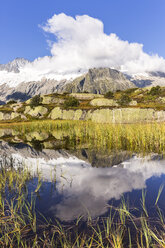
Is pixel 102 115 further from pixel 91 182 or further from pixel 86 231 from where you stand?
pixel 86 231

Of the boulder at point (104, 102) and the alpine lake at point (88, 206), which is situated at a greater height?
the boulder at point (104, 102)

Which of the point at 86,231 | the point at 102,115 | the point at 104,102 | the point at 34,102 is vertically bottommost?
the point at 86,231

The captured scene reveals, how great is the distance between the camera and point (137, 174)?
23.9 ft

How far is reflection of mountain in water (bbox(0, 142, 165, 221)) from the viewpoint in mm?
4754

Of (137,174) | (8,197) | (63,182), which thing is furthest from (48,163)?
(137,174)

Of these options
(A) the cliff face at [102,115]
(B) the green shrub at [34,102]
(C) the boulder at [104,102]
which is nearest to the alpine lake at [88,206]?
(A) the cliff face at [102,115]

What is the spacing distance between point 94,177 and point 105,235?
3.49 meters

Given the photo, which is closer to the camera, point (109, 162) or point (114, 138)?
point (109, 162)

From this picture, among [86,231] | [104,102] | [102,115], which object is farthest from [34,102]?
[86,231]

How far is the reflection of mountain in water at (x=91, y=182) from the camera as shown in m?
4.75

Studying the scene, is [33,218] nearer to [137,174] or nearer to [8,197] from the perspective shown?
[8,197]

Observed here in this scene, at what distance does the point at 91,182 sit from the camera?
6574mm

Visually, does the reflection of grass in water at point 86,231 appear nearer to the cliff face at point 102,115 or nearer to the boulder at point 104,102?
the cliff face at point 102,115

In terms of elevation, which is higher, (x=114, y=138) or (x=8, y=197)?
(x=114, y=138)
